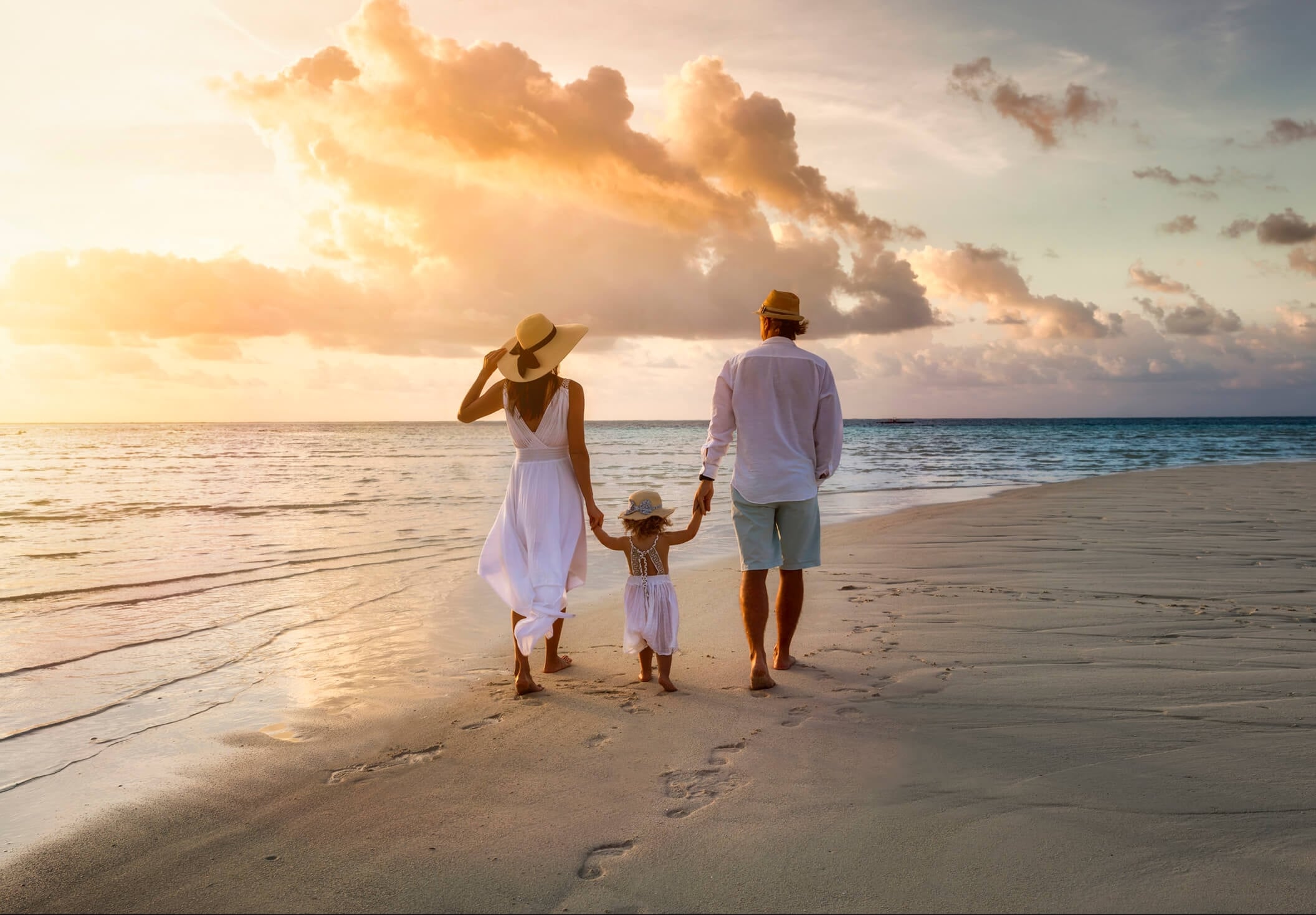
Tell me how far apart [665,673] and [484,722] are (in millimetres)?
979

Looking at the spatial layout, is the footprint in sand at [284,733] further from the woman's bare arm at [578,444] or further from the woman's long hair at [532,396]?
the woman's long hair at [532,396]

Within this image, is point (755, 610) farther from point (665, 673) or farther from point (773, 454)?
point (773, 454)

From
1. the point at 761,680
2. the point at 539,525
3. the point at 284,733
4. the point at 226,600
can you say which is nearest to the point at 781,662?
the point at 761,680

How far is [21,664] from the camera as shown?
5406mm

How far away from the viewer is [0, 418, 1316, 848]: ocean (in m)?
4.16

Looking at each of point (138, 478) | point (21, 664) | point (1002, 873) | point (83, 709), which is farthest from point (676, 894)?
point (138, 478)

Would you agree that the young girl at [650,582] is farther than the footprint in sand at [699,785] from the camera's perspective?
Yes

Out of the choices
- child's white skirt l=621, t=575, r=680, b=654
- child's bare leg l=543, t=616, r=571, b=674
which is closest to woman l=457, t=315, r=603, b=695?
child's bare leg l=543, t=616, r=571, b=674

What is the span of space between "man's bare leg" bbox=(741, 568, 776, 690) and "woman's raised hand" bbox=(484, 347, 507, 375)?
6.02 feet

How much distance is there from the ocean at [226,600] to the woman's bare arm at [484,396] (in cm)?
159

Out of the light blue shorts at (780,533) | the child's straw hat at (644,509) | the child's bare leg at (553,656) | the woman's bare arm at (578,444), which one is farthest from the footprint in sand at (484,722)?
the light blue shorts at (780,533)

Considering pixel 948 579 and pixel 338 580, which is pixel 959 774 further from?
pixel 338 580

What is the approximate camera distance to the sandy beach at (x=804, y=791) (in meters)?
2.46

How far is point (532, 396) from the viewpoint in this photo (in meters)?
4.45
